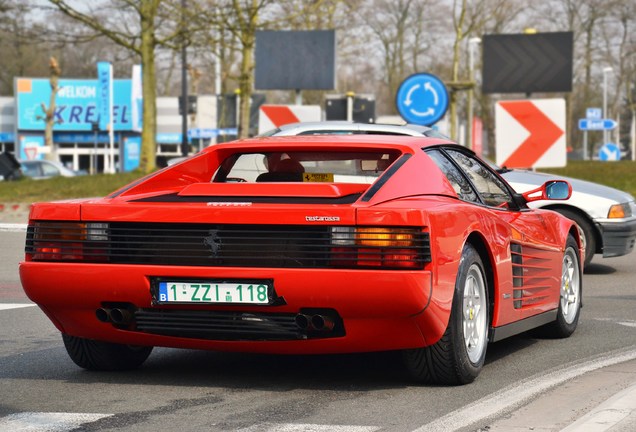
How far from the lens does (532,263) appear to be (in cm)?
764

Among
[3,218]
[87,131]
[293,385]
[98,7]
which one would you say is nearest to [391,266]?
[293,385]

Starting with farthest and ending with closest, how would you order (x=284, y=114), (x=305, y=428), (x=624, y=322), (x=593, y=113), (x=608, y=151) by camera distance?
(x=593, y=113), (x=608, y=151), (x=284, y=114), (x=624, y=322), (x=305, y=428)

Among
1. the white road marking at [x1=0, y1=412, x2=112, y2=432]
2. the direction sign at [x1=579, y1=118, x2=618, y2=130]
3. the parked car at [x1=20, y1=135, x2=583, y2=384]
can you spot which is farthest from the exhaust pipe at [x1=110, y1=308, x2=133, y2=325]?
the direction sign at [x1=579, y1=118, x2=618, y2=130]

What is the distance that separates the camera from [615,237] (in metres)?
13.0

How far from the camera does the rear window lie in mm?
7059

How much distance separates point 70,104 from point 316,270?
6736cm

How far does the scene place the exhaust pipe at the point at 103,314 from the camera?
6369 mm

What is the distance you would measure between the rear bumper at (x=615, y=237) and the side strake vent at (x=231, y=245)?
748 centimetres

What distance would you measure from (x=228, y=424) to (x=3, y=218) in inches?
710

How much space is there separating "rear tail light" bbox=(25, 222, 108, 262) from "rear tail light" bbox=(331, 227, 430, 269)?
118 centimetres

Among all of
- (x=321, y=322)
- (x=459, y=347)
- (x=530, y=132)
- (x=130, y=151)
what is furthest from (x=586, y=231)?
(x=130, y=151)

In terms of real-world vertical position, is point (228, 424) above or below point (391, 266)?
below

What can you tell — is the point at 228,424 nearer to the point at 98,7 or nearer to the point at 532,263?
the point at 532,263

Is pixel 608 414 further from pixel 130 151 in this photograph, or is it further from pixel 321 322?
pixel 130 151
